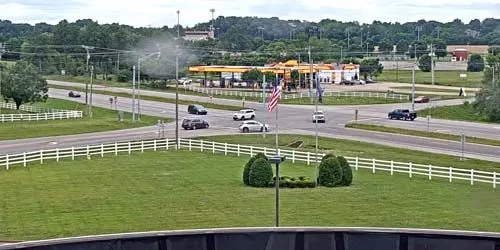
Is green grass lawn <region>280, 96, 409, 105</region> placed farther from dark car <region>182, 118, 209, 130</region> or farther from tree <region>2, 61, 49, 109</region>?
dark car <region>182, 118, 209, 130</region>

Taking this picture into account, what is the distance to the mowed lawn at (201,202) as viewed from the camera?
84.6 ft

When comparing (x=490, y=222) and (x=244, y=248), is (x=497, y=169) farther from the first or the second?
(x=244, y=248)

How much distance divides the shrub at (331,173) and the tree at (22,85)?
4780 centimetres

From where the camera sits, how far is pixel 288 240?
8.89 meters

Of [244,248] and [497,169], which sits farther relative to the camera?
[497,169]

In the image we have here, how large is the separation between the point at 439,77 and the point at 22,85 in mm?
69266

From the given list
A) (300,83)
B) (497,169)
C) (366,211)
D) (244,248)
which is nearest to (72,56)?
(300,83)

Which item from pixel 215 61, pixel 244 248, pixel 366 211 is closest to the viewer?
pixel 244 248

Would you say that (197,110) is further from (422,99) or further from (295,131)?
(422,99)

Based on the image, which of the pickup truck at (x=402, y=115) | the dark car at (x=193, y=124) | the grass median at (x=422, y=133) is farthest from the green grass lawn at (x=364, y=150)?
the pickup truck at (x=402, y=115)

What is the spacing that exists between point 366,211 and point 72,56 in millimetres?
113273

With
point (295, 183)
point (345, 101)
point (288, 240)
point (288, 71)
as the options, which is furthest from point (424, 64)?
point (288, 240)

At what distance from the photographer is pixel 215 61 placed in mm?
134250

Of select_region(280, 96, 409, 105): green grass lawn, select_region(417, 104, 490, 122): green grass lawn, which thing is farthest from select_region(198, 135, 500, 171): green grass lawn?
select_region(280, 96, 409, 105): green grass lawn
